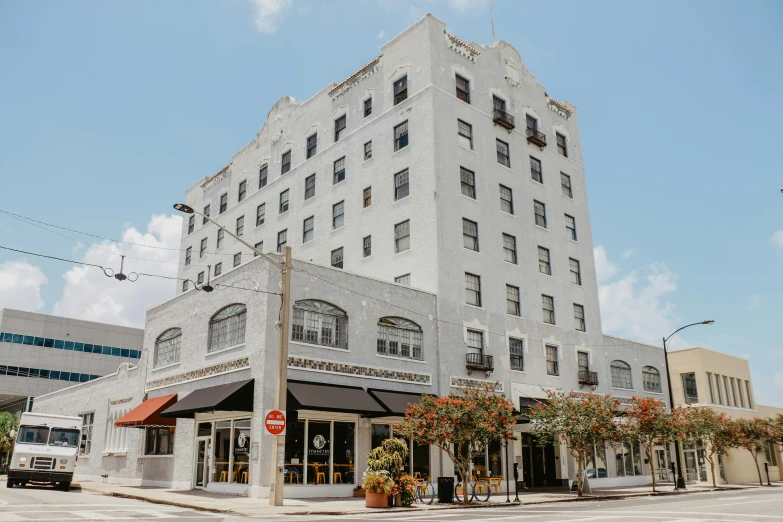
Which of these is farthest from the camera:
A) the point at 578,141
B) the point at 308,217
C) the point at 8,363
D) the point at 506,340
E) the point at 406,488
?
the point at 8,363

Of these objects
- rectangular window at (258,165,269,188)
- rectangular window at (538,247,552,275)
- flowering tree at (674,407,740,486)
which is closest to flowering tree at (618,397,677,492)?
flowering tree at (674,407,740,486)

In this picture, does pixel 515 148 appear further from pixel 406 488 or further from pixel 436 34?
pixel 406 488

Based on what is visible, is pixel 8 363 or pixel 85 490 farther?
pixel 8 363

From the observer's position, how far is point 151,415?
97.1 feet

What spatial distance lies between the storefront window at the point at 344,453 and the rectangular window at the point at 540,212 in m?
18.6

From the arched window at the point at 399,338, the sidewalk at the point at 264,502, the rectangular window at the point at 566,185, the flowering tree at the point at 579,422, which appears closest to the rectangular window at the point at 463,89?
the rectangular window at the point at 566,185

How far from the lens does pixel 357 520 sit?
17312mm

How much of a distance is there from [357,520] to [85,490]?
17.0 metres

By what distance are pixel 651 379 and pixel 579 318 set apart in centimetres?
957

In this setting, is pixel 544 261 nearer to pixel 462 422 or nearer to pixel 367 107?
pixel 367 107

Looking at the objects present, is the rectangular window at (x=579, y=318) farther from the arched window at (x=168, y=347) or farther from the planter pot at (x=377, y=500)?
the arched window at (x=168, y=347)

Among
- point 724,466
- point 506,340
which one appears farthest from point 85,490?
Result: point 724,466

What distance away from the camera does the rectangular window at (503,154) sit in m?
38.8

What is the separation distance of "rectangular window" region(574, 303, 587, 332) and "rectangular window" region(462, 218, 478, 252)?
945 centimetres
